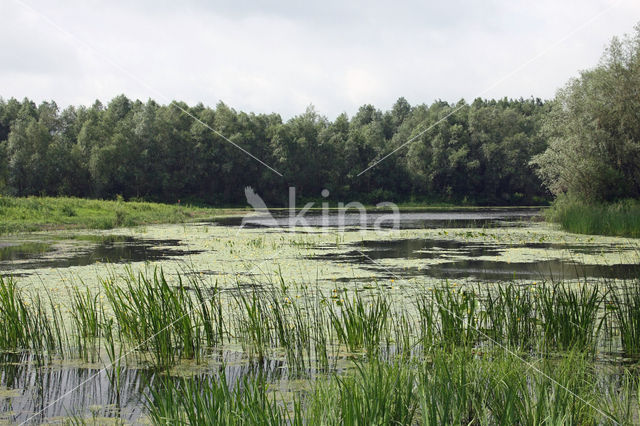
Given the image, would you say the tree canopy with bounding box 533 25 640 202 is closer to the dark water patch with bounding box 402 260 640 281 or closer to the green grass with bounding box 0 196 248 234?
the dark water patch with bounding box 402 260 640 281

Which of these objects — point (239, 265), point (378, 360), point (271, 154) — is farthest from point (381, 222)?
point (271, 154)

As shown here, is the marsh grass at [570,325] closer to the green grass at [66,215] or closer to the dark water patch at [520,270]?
the dark water patch at [520,270]

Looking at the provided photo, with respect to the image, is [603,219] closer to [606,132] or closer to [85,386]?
[606,132]

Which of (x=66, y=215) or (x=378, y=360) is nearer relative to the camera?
(x=378, y=360)

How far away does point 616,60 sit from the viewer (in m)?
28.0

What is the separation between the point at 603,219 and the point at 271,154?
170 feet

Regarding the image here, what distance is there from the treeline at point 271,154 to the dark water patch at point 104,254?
40.6 m

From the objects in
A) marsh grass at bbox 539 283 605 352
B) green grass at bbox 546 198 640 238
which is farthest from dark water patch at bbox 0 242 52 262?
green grass at bbox 546 198 640 238

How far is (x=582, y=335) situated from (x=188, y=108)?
70.4 m

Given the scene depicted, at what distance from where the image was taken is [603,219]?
22281 millimetres

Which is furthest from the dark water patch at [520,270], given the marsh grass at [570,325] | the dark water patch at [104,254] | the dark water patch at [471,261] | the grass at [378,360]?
the dark water patch at [104,254]

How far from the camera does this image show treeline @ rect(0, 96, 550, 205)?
60781mm

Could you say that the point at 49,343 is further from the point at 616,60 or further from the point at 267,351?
the point at 616,60

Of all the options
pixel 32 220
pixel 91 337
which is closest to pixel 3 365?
pixel 91 337
